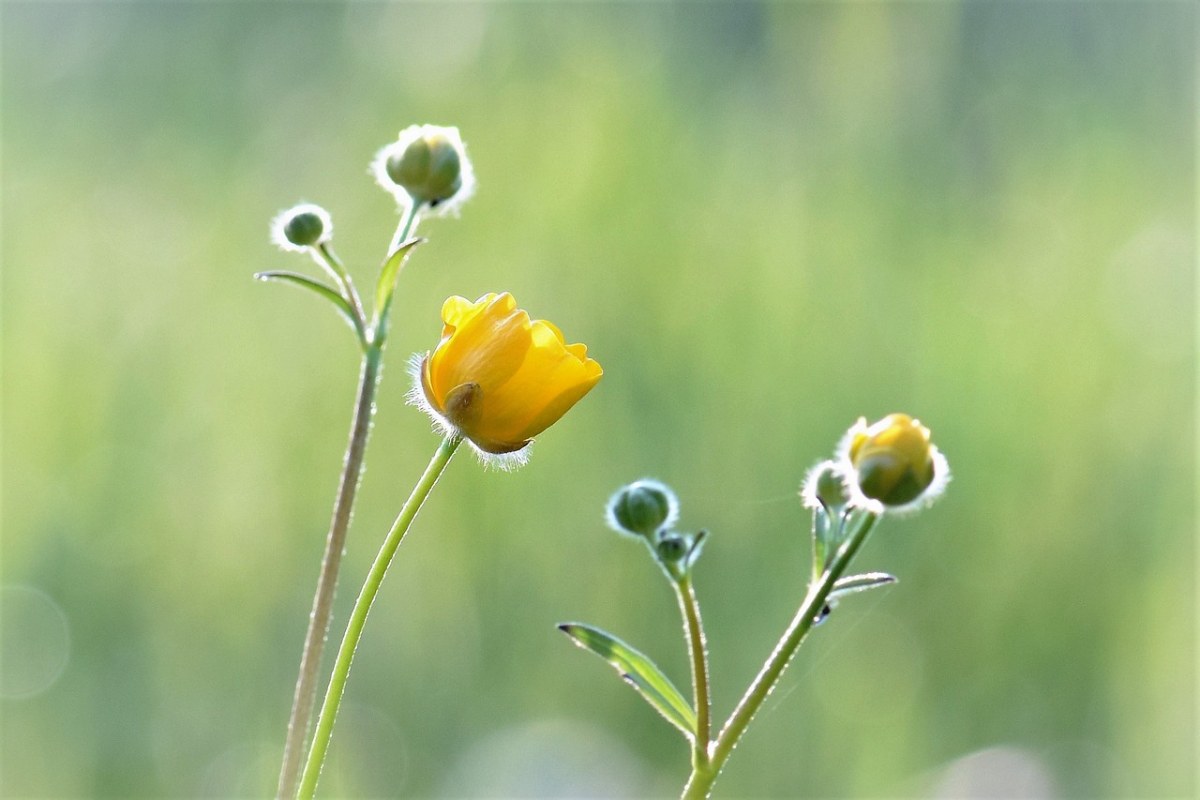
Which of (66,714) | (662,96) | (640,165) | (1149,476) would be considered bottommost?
(66,714)

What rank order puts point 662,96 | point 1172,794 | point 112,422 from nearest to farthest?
point 1172,794
point 112,422
point 662,96

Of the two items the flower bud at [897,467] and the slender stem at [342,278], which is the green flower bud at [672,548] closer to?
the flower bud at [897,467]

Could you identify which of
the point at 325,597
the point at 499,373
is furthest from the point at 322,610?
the point at 499,373

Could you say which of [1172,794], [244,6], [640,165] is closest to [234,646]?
[640,165]

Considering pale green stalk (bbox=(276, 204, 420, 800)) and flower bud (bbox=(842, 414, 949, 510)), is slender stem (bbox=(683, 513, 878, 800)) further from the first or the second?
pale green stalk (bbox=(276, 204, 420, 800))

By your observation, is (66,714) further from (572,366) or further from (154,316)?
(572,366)

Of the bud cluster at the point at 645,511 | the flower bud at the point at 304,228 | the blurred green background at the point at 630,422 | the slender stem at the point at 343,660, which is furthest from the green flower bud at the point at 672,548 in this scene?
the blurred green background at the point at 630,422

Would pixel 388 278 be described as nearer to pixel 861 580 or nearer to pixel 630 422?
pixel 861 580
